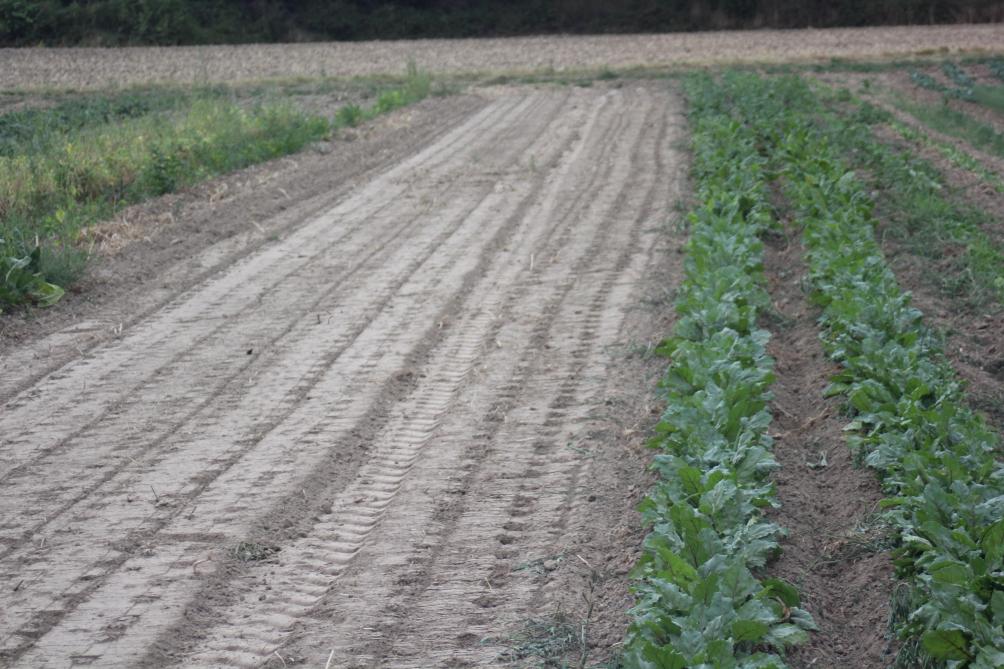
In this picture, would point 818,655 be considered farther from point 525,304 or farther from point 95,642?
point 525,304

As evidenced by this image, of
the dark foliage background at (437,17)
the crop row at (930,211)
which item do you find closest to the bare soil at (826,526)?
the crop row at (930,211)

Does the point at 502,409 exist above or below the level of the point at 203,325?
below

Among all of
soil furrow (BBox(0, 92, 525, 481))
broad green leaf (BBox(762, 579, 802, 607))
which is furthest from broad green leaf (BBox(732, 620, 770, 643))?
soil furrow (BBox(0, 92, 525, 481))

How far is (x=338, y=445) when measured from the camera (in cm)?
696

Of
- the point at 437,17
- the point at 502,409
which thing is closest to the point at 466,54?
the point at 437,17

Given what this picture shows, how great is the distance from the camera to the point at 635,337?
8820mm

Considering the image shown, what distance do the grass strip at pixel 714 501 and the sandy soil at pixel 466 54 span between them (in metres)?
27.1

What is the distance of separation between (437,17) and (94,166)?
139ft

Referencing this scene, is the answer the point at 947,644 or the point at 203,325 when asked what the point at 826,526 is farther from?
the point at 203,325

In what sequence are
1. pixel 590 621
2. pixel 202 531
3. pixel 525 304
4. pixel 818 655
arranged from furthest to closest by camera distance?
pixel 525 304
pixel 202 531
pixel 590 621
pixel 818 655

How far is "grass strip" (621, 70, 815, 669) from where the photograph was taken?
13.9 feet

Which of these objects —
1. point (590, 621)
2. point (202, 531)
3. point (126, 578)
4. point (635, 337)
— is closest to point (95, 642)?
point (126, 578)

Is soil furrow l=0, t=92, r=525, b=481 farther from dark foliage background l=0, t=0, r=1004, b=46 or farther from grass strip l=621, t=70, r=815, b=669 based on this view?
dark foliage background l=0, t=0, r=1004, b=46

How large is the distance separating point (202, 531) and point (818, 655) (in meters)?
3.01
